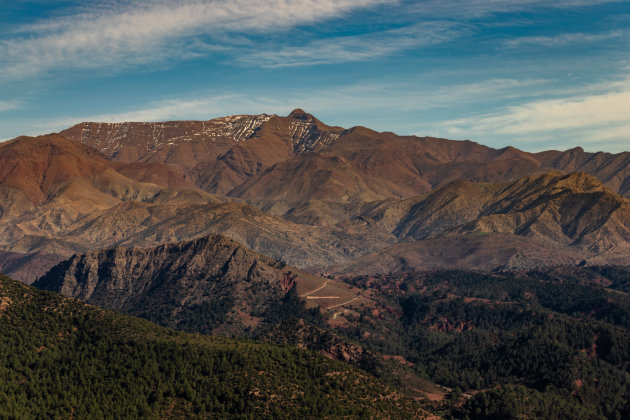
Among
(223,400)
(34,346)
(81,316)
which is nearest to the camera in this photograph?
(223,400)

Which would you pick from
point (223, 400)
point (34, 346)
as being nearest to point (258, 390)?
point (223, 400)

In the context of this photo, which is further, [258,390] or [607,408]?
[607,408]

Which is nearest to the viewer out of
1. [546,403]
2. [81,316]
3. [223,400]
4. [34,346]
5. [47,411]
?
[47,411]

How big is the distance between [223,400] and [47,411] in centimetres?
2703

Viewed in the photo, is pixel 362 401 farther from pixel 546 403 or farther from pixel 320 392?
pixel 546 403

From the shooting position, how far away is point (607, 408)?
195m

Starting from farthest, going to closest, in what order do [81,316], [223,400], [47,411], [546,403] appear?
1. [546,403]
2. [81,316]
3. [223,400]
4. [47,411]

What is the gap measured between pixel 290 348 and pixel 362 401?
28627 mm

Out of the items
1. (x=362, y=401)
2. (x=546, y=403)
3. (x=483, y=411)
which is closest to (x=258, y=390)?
(x=362, y=401)

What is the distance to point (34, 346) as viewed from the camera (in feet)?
493

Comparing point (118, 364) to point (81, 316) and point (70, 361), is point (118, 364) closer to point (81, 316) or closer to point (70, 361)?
point (70, 361)

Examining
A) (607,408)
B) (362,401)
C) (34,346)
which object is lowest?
(607,408)

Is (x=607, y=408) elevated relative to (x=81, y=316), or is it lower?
lower

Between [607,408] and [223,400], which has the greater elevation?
[223,400]
